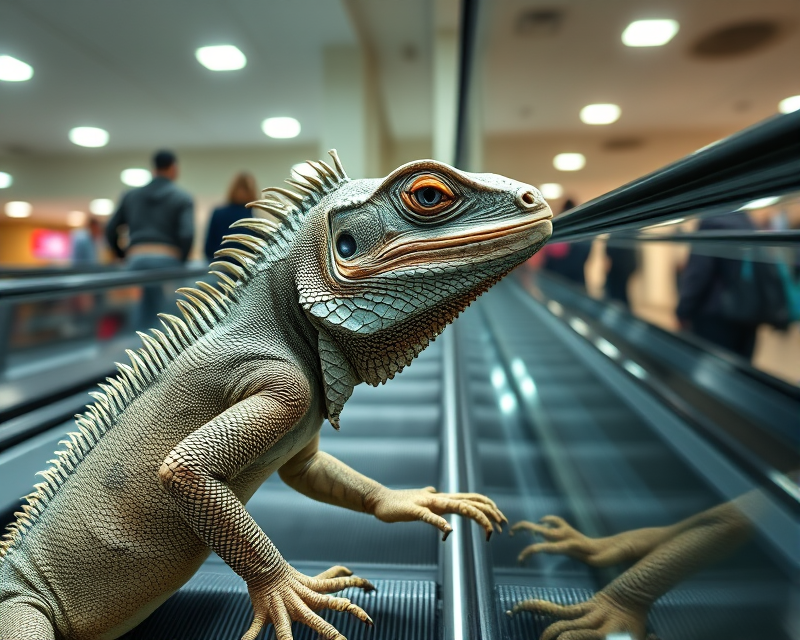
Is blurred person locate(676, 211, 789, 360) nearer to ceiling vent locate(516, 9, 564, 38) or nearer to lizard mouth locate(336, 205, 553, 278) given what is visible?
ceiling vent locate(516, 9, 564, 38)

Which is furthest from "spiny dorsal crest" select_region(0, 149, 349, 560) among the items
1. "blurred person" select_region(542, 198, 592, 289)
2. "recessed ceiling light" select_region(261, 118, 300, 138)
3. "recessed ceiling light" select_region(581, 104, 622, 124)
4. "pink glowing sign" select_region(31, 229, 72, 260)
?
"pink glowing sign" select_region(31, 229, 72, 260)

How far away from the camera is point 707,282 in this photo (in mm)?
3861

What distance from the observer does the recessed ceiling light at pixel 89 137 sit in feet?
12.9

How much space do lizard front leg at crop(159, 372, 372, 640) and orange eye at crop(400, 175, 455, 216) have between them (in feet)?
1.20

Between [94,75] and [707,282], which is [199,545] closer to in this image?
[94,75]

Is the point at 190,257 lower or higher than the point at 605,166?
lower

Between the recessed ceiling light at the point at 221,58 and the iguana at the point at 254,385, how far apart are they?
2933 millimetres

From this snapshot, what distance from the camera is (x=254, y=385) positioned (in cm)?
93

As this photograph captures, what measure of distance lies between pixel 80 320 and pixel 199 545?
19.6 ft

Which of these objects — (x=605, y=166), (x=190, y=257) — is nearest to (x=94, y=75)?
(x=190, y=257)

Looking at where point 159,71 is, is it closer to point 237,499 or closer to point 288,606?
point 237,499

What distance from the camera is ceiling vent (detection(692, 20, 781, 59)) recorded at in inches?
76.1

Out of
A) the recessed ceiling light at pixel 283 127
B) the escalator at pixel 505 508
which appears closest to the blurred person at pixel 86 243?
the recessed ceiling light at pixel 283 127

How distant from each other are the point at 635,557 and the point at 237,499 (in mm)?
858
